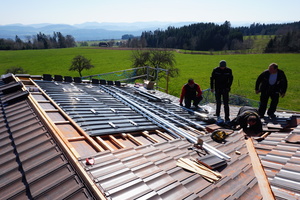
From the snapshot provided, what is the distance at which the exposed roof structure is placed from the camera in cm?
325

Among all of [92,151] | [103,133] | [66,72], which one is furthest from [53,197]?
[66,72]

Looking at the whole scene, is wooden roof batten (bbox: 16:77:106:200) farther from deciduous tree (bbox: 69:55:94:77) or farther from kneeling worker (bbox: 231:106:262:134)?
deciduous tree (bbox: 69:55:94:77)

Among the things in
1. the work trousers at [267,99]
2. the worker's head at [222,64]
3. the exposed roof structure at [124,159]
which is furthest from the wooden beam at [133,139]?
the work trousers at [267,99]

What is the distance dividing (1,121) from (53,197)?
14.2 ft

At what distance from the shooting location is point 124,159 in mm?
4035

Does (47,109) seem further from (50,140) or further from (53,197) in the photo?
(53,197)

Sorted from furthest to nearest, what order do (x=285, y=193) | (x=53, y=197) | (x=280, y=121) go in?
(x=280, y=121)
(x=285, y=193)
(x=53, y=197)

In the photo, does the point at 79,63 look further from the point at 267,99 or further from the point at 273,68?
the point at 273,68

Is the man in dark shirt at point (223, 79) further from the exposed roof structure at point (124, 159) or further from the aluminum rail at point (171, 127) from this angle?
the aluminum rail at point (171, 127)

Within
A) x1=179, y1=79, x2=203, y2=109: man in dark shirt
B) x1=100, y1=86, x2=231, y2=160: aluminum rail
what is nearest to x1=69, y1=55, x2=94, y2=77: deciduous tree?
x1=100, y1=86, x2=231, y2=160: aluminum rail

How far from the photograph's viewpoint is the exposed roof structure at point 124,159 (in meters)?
3.25

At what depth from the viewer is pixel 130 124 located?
20.8 feet

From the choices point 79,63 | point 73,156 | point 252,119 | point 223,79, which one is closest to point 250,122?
point 252,119

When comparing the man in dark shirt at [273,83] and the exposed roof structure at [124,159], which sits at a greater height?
the man in dark shirt at [273,83]
